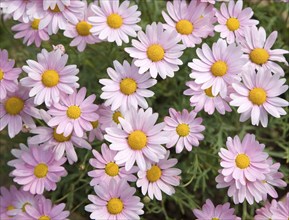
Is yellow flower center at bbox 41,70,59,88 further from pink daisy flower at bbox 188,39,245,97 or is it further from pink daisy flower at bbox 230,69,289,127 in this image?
pink daisy flower at bbox 230,69,289,127

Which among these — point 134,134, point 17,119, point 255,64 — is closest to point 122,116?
point 134,134

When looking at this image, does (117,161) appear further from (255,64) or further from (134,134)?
(255,64)

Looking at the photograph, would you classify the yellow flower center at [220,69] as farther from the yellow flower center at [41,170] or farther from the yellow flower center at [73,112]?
the yellow flower center at [41,170]

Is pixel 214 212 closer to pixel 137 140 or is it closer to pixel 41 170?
pixel 137 140

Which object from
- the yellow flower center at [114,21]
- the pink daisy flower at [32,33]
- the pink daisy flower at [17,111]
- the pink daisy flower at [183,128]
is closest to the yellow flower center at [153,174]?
the pink daisy flower at [183,128]

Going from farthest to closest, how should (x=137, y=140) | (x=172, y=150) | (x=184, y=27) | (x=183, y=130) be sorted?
1. (x=172, y=150)
2. (x=184, y=27)
3. (x=183, y=130)
4. (x=137, y=140)

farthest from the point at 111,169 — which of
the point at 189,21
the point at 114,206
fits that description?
the point at 189,21

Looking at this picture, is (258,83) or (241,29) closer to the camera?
(258,83)
